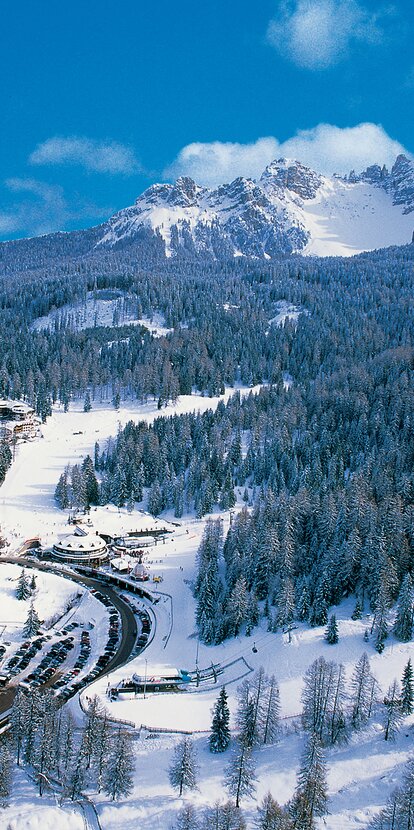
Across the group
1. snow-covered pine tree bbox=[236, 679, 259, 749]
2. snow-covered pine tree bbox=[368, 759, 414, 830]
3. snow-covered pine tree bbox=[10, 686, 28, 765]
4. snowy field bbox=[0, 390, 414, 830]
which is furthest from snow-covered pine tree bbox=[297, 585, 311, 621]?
snow-covered pine tree bbox=[10, 686, 28, 765]

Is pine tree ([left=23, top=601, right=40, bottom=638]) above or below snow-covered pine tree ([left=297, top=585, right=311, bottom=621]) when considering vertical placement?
below

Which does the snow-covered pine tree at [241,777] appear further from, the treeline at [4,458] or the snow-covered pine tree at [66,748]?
the treeline at [4,458]

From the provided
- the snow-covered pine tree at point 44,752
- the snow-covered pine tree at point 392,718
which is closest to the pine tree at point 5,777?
the snow-covered pine tree at point 44,752

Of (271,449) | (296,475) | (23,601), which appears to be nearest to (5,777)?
(23,601)

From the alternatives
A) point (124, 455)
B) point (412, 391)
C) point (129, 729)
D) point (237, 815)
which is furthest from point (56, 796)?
point (412, 391)

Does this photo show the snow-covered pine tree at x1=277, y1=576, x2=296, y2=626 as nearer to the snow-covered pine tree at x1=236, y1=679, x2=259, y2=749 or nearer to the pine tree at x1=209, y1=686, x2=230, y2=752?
the snow-covered pine tree at x1=236, y1=679, x2=259, y2=749

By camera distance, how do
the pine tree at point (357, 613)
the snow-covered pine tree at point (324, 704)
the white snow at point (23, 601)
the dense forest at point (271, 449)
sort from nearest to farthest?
the snow-covered pine tree at point (324, 704)
the pine tree at point (357, 613)
the dense forest at point (271, 449)
the white snow at point (23, 601)
